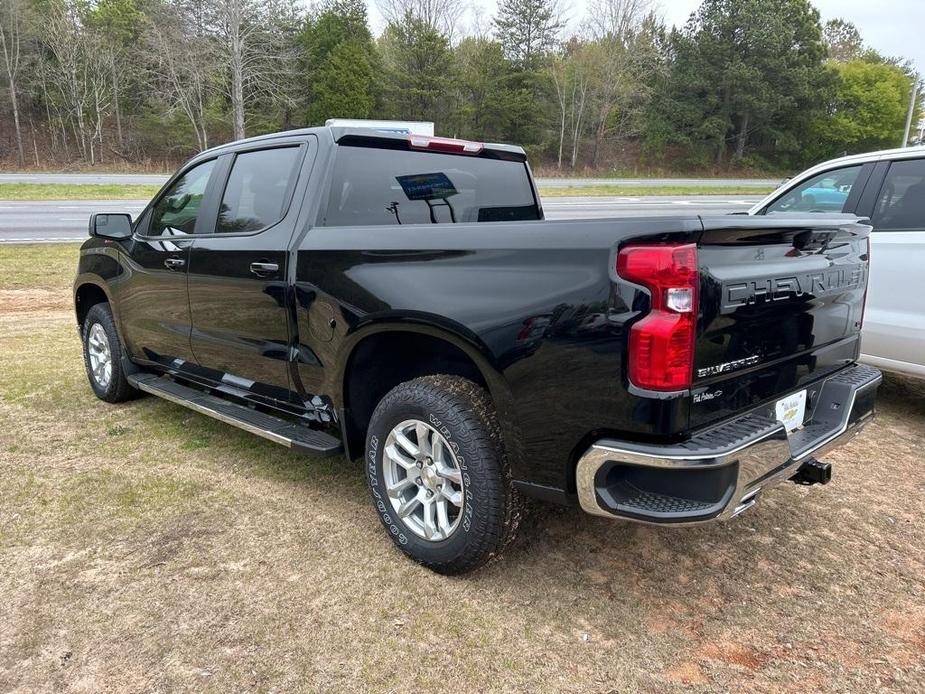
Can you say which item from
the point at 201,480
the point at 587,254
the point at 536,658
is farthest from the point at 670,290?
the point at 201,480

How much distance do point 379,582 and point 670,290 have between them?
66.0 inches

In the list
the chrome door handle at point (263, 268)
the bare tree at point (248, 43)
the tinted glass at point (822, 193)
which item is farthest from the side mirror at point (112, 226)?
the bare tree at point (248, 43)

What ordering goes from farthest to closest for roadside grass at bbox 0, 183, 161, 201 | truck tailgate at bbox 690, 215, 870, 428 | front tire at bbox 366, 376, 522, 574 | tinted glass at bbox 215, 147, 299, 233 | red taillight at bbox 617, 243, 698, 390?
roadside grass at bbox 0, 183, 161, 201 → tinted glass at bbox 215, 147, 299, 233 → front tire at bbox 366, 376, 522, 574 → truck tailgate at bbox 690, 215, 870, 428 → red taillight at bbox 617, 243, 698, 390

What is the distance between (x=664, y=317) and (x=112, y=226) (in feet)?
12.9

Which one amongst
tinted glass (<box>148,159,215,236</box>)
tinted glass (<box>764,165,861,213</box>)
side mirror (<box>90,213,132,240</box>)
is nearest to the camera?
tinted glass (<box>148,159,215,236</box>)

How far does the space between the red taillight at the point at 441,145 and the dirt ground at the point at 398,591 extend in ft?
6.19

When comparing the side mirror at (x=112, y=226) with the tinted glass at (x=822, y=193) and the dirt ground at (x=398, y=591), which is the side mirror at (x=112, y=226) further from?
the tinted glass at (x=822, y=193)

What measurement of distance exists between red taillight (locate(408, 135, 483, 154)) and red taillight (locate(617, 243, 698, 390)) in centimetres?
177

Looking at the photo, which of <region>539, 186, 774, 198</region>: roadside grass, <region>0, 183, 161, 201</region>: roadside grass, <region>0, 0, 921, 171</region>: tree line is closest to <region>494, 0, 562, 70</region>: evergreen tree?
<region>0, 0, 921, 171</region>: tree line

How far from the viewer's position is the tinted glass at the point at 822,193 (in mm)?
4910

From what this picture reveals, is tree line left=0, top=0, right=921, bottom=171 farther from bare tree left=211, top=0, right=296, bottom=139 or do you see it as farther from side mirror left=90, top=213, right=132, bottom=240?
side mirror left=90, top=213, right=132, bottom=240

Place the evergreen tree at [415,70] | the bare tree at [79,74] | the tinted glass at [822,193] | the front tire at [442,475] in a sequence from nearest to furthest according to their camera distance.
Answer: the front tire at [442,475] < the tinted glass at [822,193] < the bare tree at [79,74] < the evergreen tree at [415,70]

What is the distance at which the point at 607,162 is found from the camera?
153 feet

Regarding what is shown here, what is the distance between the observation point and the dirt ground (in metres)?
2.28
